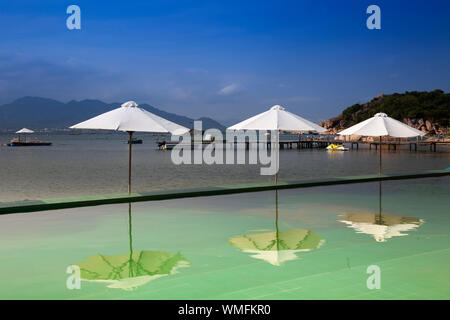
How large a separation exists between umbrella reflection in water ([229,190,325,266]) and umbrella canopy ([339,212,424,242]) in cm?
96

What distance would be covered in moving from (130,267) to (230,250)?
4.64 ft

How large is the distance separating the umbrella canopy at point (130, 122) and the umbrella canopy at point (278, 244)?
377 centimetres

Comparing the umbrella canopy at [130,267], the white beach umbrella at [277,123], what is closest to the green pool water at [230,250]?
the umbrella canopy at [130,267]

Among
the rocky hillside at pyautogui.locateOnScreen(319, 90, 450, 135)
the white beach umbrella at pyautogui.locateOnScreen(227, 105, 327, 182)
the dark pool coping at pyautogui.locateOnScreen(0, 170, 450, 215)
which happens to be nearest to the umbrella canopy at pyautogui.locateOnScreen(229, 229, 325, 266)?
the dark pool coping at pyautogui.locateOnScreen(0, 170, 450, 215)

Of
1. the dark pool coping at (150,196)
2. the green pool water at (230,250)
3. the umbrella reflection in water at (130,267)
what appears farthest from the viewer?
the dark pool coping at (150,196)

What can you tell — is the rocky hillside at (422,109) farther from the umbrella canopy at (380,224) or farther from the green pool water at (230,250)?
the green pool water at (230,250)

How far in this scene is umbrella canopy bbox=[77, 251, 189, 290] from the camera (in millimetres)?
4688

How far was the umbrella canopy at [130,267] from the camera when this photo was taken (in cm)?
469

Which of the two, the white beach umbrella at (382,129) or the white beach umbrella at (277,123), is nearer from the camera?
the white beach umbrella at (277,123)

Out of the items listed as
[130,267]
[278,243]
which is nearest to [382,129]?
[278,243]

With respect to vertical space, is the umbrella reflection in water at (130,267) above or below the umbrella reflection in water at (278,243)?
below

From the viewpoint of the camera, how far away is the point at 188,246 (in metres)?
6.17
